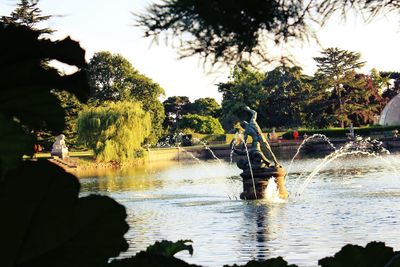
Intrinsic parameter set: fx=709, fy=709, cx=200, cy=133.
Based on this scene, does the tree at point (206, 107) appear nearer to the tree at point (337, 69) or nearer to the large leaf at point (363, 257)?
the tree at point (337, 69)

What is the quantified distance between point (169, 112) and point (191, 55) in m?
75.0

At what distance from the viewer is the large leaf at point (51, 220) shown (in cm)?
38

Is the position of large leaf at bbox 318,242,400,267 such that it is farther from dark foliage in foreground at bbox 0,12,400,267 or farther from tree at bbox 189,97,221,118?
tree at bbox 189,97,221,118

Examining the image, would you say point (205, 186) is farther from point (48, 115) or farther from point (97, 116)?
point (48, 115)

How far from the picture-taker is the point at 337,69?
203ft

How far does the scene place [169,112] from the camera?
7856 cm

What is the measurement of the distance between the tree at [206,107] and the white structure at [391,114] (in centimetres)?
1877

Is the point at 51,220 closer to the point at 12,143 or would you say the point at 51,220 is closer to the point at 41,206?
the point at 41,206

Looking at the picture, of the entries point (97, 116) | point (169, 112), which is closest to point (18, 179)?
point (97, 116)

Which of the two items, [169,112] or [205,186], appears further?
[169,112]

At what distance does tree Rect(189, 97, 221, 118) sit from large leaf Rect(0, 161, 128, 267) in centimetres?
7551

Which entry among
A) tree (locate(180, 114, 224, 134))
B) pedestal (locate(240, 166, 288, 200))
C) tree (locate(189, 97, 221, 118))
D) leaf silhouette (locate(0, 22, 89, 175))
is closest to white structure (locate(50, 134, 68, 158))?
pedestal (locate(240, 166, 288, 200))

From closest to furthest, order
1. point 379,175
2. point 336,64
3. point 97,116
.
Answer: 1. point 379,175
2. point 97,116
3. point 336,64

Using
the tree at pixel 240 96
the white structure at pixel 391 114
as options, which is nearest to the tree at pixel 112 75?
the tree at pixel 240 96
